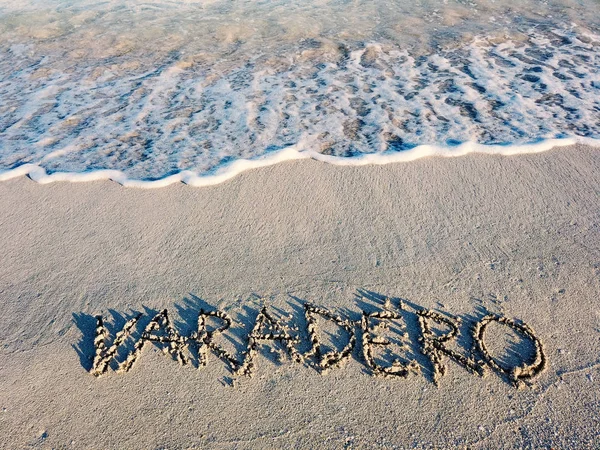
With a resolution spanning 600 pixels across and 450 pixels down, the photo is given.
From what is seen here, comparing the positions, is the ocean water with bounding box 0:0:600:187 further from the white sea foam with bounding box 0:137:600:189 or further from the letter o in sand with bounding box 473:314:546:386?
the letter o in sand with bounding box 473:314:546:386

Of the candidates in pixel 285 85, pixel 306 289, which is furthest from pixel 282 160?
pixel 285 85

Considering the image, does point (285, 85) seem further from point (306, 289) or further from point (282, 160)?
point (306, 289)

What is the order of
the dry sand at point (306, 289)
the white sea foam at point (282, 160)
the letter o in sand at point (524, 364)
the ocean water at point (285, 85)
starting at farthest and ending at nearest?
the ocean water at point (285, 85)
the white sea foam at point (282, 160)
the letter o in sand at point (524, 364)
the dry sand at point (306, 289)

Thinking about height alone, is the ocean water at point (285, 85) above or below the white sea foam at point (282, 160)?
below

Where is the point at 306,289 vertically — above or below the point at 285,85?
above

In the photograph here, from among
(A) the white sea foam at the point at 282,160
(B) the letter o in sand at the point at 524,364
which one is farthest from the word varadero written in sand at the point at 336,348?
(A) the white sea foam at the point at 282,160

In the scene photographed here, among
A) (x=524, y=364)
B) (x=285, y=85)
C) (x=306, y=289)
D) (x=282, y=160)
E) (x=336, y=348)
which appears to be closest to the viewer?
(x=524, y=364)

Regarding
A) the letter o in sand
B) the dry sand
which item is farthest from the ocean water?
the letter o in sand

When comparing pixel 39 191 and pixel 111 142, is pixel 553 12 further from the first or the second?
pixel 39 191

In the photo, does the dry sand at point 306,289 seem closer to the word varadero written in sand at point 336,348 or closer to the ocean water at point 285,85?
the word varadero written in sand at point 336,348
